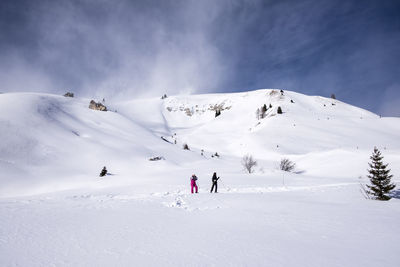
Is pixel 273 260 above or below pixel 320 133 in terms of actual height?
below

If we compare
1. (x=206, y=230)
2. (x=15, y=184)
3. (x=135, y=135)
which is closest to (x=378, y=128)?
(x=135, y=135)

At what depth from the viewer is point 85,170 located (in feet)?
82.5

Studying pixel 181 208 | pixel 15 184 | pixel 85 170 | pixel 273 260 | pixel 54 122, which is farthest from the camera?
pixel 54 122

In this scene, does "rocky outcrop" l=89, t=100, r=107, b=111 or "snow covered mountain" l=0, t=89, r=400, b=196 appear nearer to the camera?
"snow covered mountain" l=0, t=89, r=400, b=196

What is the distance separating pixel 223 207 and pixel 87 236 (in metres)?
5.36

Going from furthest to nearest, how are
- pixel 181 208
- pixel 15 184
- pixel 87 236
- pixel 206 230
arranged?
pixel 15 184, pixel 181 208, pixel 206 230, pixel 87 236

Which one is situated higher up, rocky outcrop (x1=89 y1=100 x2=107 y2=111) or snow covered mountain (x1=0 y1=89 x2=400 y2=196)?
rocky outcrop (x1=89 y1=100 x2=107 y2=111)

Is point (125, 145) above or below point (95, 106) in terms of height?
below

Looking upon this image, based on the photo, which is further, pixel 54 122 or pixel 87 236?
pixel 54 122

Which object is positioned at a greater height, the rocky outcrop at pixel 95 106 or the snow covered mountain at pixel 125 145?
the rocky outcrop at pixel 95 106

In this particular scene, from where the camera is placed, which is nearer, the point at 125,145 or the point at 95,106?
the point at 125,145

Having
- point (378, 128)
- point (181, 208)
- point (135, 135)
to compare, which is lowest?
point (181, 208)

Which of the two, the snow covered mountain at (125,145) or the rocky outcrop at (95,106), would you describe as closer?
the snow covered mountain at (125,145)

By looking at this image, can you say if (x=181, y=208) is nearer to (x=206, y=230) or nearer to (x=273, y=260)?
(x=206, y=230)
